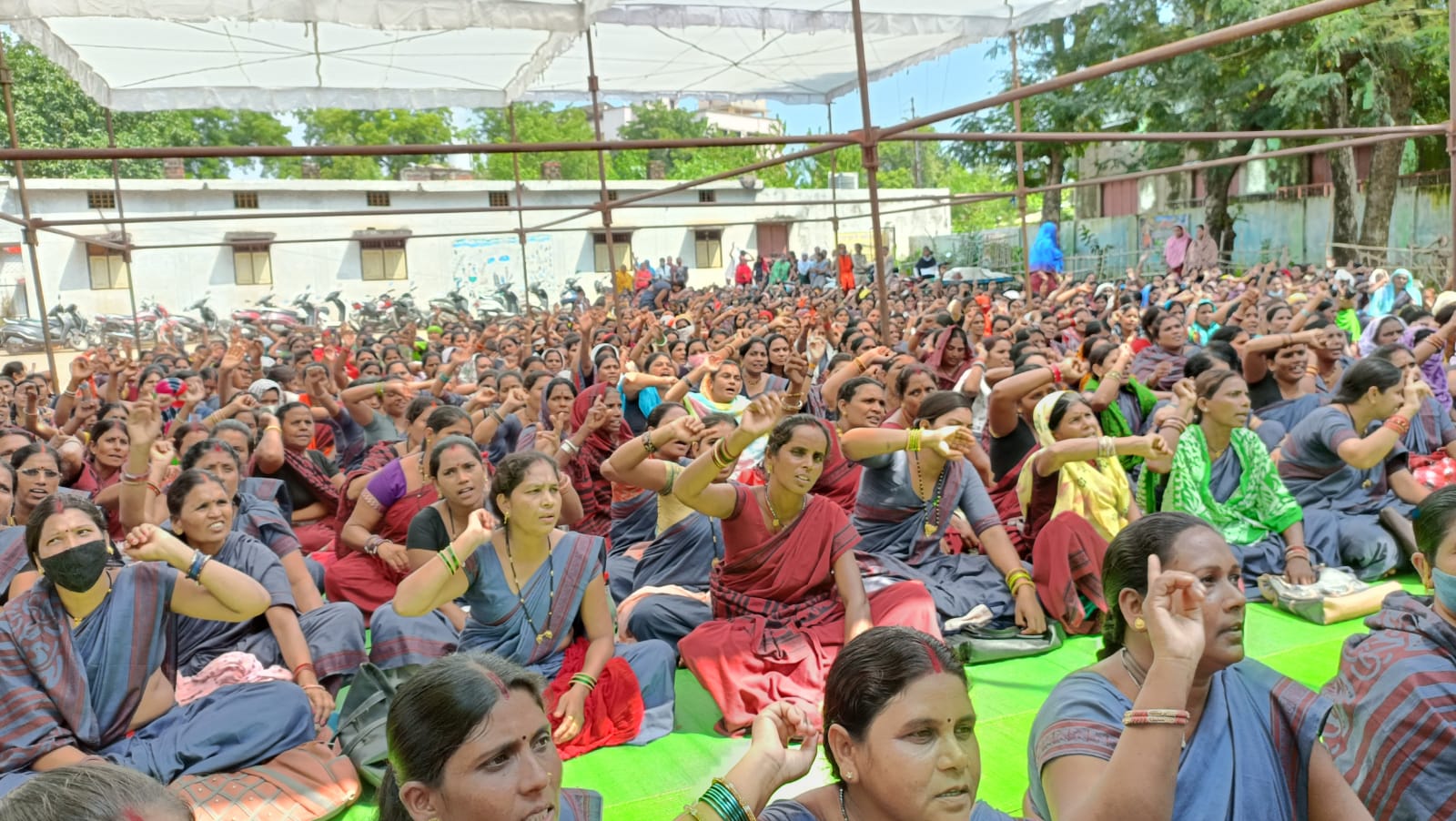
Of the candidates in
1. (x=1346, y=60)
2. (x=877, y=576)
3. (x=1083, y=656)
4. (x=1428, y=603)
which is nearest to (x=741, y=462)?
(x=877, y=576)

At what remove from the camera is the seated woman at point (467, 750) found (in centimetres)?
171

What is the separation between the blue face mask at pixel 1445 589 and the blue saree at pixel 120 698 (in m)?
3.06

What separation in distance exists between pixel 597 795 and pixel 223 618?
1.60 metres

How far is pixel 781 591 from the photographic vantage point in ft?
12.9

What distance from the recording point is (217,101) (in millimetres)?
9328

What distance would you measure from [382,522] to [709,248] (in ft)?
81.8

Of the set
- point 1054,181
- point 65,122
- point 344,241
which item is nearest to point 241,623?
point 344,241

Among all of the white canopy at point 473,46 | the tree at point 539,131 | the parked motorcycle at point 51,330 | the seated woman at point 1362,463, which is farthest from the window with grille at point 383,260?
the seated woman at point 1362,463

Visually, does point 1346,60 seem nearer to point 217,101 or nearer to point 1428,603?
point 217,101

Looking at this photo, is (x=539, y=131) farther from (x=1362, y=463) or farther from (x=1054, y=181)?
(x=1362, y=463)

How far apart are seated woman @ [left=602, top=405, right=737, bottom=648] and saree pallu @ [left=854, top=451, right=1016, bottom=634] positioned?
66 cm

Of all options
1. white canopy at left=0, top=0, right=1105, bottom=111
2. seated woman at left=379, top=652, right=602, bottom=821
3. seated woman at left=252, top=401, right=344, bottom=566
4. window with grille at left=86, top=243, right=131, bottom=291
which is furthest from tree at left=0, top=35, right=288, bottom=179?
seated woman at left=379, top=652, right=602, bottom=821

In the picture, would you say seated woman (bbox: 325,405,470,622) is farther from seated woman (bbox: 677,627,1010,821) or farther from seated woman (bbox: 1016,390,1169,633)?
seated woman (bbox: 677,627,1010,821)

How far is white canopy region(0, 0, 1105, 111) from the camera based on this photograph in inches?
266
